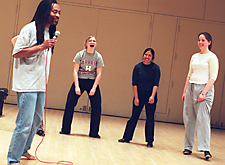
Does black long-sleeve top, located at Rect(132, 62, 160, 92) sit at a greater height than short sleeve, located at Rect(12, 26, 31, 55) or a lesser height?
lesser

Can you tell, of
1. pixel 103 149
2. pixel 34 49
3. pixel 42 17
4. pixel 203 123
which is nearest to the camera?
pixel 34 49

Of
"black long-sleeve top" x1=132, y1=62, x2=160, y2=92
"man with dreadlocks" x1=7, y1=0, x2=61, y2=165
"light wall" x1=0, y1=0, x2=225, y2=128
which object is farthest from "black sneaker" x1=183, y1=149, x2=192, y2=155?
"light wall" x1=0, y1=0, x2=225, y2=128

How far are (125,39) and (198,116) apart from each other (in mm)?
4003

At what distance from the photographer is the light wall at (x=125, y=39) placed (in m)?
7.77

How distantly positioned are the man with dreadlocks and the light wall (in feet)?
16.8

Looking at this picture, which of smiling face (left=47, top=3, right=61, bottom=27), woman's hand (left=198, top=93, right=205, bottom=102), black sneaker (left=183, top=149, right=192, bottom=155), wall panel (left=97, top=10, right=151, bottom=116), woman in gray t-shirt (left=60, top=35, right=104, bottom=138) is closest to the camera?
smiling face (left=47, top=3, right=61, bottom=27)

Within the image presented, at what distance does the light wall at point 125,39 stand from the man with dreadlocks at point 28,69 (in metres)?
5.13

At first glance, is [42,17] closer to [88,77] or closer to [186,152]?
[88,77]

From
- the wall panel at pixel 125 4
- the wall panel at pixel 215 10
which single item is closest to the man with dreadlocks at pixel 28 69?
the wall panel at pixel 125 4

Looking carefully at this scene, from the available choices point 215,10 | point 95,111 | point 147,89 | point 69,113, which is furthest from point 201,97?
point 215,10

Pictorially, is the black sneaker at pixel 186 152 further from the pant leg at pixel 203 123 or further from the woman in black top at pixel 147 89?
the woman in black top at pixel 147 89

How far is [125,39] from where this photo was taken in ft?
25.9

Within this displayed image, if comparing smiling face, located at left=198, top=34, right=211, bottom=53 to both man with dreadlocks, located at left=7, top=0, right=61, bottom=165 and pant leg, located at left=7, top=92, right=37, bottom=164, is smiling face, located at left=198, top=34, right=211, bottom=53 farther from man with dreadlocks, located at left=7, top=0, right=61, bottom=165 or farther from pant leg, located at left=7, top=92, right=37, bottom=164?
pant leg, located at left=7, top=92, right=37, bottom=164

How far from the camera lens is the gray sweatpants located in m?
4.20
